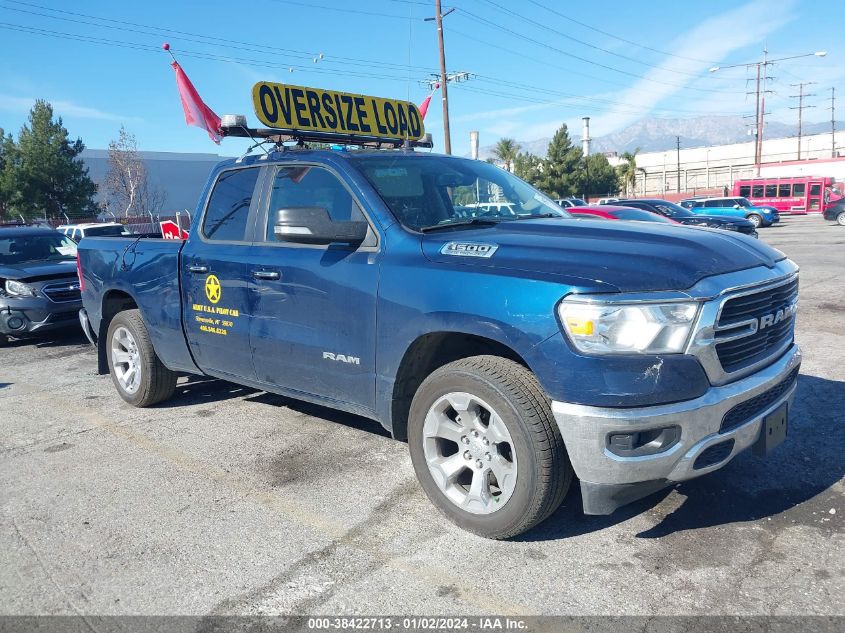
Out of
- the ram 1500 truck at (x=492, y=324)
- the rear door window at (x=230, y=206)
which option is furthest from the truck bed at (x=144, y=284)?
the rear door window at (x=230, y=206)

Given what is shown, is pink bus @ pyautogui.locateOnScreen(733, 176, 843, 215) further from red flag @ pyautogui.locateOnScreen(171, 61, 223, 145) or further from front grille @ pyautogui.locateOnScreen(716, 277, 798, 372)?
Result: front grille @ pyautogui.locateOnScreen(716, 277, 798, 372)

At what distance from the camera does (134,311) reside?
5.63 m

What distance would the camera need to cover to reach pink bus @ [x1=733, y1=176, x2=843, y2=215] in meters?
41.5

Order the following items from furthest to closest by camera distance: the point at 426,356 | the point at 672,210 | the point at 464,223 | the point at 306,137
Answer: the point at 672,210
the point at 306,137
the point at 464,223
the point at 426,356

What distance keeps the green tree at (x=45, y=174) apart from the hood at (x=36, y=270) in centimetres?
3450

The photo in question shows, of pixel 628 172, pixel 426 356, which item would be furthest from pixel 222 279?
pixel 628 172

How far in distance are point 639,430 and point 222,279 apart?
9.69 feet

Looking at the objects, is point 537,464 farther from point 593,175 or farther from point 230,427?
point 593,175

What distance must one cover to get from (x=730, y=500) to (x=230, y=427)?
11.4ft

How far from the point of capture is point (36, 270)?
A: 29.6 ft

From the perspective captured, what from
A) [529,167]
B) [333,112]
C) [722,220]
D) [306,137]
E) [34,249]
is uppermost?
[529,167]

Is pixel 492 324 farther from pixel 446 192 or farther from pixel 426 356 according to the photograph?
pixel 446 192

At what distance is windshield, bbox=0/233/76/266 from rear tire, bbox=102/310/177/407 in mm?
4959

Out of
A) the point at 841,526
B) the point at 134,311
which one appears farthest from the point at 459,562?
the point at 134,311
